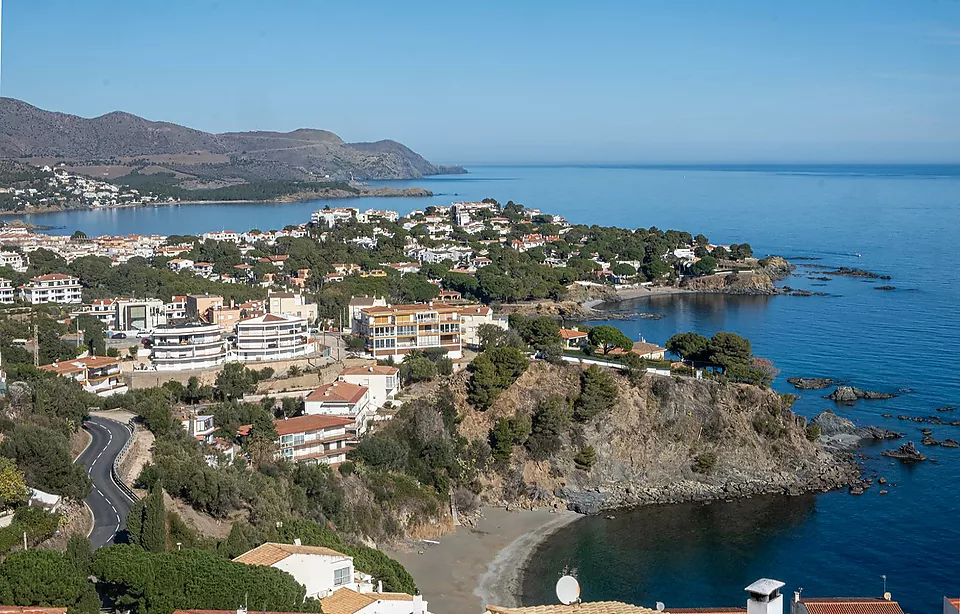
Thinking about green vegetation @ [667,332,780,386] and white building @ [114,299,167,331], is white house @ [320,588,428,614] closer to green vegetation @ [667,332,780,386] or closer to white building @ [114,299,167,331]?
green vegetation @ [667,332,780,386]

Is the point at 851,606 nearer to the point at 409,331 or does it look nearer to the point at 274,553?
the point at 274,553

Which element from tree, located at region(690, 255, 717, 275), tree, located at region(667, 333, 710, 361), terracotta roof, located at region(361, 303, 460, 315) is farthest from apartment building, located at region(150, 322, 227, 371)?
tree, located at region(690, 255, 717, 275)

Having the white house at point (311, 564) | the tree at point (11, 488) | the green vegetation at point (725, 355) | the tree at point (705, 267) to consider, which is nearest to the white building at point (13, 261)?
the green vegetation at point (725, 355)

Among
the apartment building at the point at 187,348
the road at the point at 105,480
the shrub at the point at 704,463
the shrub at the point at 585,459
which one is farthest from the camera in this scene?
the apartment building at the point at 187,348

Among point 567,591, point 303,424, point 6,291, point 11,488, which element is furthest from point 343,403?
point 6,291

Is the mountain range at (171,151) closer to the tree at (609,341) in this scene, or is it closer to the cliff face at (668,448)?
the tree at (609,341)
